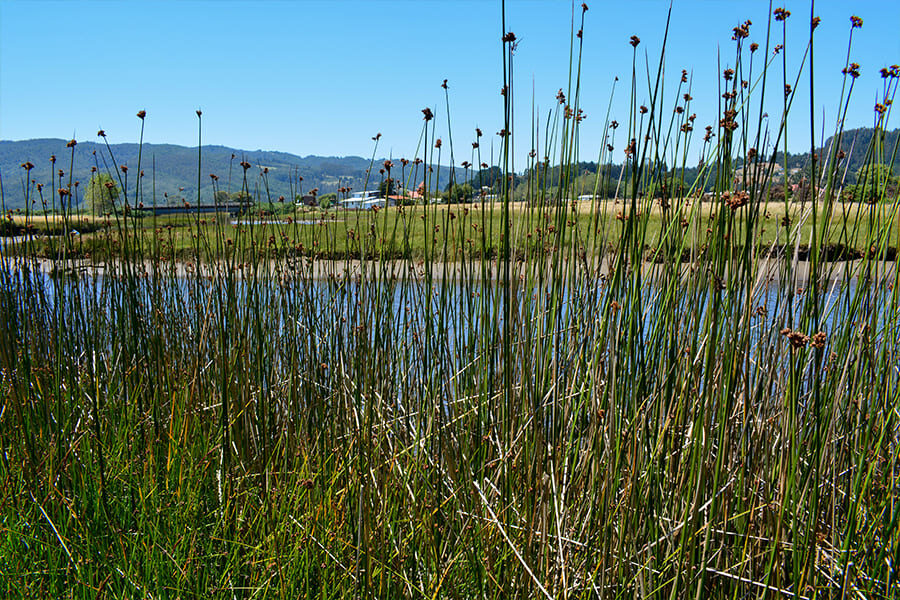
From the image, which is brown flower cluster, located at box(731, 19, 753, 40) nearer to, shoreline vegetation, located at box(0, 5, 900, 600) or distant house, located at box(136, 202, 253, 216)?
shoreline vegetation, located at box(0, 5, 900, 600)

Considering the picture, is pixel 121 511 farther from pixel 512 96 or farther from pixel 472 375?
pixel 512 96

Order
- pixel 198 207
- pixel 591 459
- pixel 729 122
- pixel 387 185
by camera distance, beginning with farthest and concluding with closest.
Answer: pixel 198 207 → pixel 387 185 → pixel 591 459 → pixel 729 122

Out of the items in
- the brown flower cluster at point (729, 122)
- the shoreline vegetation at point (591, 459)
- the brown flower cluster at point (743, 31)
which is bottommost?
the shoreline vegetation at point (591, 459)

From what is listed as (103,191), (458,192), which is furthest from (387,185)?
(103,191)

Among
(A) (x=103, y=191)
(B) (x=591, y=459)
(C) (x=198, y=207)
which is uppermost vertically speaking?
(A) (x=103, y=191)

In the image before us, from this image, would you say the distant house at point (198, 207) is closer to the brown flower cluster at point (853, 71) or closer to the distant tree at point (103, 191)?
the distant tree at point (103, 191)

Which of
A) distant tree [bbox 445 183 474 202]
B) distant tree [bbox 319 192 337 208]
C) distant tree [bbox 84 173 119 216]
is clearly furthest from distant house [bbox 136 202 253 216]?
distant tree [bbox 445 183 474 202]

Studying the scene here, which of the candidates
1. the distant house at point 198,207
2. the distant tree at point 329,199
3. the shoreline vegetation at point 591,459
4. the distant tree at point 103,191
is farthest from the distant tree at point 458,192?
the distant tree at point 103,191

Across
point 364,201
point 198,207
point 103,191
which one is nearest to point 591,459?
point 364,201

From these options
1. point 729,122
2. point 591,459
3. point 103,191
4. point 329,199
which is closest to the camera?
point 729,122

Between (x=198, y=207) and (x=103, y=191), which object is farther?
(x=103, y=191)

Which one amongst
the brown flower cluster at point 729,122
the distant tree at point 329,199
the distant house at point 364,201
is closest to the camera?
the brown flower cluster at point 729,122

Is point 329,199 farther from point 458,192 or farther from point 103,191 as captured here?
point 103,191

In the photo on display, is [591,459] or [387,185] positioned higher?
[387,185]
